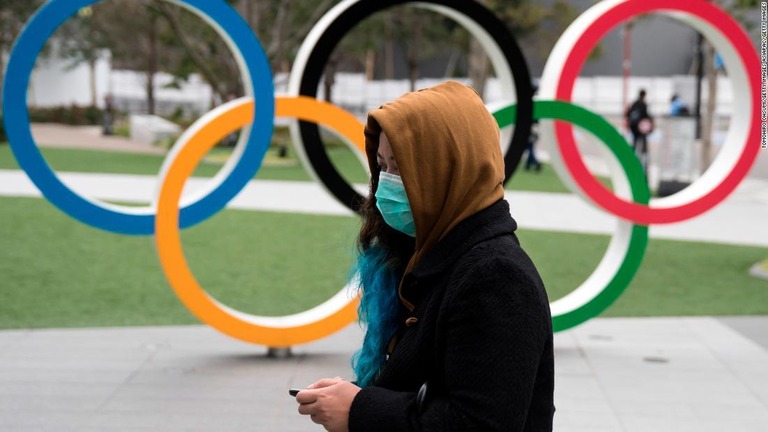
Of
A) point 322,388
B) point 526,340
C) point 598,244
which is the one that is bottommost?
point 598,244

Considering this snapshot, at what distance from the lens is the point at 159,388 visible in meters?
6.32

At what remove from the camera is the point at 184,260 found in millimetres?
6641

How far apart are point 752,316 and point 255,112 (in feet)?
15.0

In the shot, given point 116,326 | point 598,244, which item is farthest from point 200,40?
point 116,326

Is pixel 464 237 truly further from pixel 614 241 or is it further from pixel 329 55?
pixel 614 241

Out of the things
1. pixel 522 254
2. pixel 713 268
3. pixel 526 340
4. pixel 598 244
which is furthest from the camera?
pixel 598 244

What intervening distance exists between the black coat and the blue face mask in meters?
0.15

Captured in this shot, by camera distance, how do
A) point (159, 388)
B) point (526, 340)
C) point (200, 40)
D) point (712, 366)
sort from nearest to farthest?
point (526, 340), point (159, 388), point (712, 366), point (200, 40)

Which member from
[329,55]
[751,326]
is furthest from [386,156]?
[751,326]

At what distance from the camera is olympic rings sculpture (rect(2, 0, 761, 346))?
6637 millimetres

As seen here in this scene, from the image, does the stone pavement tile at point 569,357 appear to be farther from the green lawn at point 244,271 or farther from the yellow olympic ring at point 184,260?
the yellow olympic ring at point 184,260

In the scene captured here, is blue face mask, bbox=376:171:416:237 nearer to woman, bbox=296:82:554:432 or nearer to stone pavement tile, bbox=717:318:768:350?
woman, bbox=296:82:554:432

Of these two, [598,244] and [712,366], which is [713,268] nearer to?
[598,244]

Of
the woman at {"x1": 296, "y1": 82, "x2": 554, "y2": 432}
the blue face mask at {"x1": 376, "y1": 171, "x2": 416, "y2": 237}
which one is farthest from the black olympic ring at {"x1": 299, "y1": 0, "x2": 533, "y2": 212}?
the woman at {"x1": 296, "y1": 82, "x2": 554, "y2": 432}
